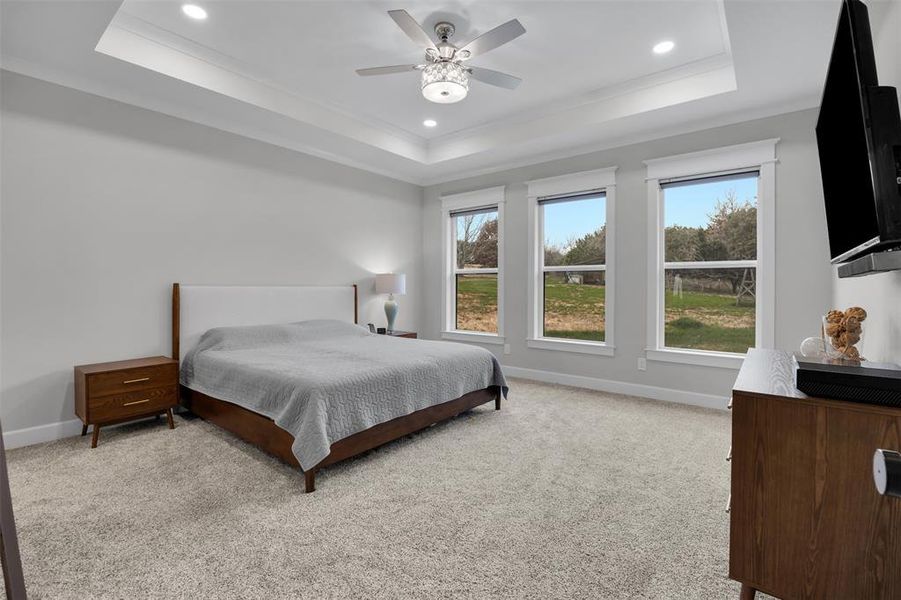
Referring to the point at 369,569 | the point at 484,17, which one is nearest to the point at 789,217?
the point at 484,17

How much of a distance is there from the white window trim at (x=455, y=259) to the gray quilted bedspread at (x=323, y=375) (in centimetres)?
157

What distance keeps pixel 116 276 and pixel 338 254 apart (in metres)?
2.09

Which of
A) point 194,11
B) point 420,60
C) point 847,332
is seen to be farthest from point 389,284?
point 847,332

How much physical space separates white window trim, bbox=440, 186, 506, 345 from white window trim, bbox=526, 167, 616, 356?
39 cm

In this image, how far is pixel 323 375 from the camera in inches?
104

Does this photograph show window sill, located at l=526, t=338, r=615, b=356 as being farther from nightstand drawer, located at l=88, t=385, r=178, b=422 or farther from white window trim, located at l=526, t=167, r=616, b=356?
nightstand drawer, located at l=88, t=385, r=178, b=422

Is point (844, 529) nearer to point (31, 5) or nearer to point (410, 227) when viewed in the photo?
point (31, 5)

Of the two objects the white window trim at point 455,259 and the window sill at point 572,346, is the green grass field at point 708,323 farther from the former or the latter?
the white window trim at point 455,259

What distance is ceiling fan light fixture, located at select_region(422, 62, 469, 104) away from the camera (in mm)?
2717

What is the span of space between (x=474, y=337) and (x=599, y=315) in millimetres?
1592

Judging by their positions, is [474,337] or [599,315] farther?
[474,337]

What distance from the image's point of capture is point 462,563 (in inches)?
68.2

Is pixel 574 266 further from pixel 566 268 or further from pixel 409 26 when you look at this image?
pixel 409 26

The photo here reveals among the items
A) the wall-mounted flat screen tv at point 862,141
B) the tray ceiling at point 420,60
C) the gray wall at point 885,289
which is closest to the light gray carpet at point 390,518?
the gray wall at point 885,289
